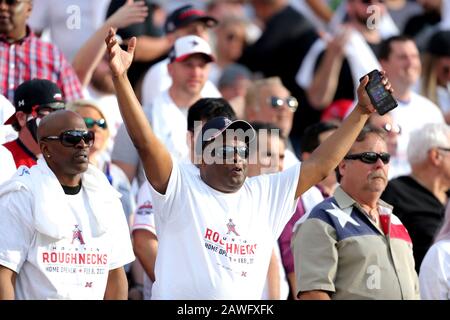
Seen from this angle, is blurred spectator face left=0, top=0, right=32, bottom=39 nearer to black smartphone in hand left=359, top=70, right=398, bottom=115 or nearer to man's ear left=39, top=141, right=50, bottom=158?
man's ear left=39, top=141, right=50, bottom=158

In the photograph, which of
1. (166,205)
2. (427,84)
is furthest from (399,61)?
(166,205)

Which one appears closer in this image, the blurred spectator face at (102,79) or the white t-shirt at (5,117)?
the white t-shirt at (5,117)

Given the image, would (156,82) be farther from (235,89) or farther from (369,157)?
(369,157)

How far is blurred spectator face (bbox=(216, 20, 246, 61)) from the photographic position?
12586mm

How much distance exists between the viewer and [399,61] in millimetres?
10711

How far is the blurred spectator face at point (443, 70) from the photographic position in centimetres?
1147

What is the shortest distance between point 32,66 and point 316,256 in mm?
2697

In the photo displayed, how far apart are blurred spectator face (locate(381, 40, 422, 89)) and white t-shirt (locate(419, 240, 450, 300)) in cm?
318

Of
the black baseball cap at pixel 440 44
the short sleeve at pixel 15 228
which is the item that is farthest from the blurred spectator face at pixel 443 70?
the short sleeve at pixel 15 228

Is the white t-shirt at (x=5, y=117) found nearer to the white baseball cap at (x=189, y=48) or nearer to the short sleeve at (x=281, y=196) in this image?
the short sleeve at (x=281, y=196)

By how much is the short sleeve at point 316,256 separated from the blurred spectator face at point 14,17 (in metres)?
2.70

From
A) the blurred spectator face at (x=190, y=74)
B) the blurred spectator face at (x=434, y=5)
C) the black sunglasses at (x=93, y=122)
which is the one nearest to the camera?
the black sunglasses at (x=93, y=122)

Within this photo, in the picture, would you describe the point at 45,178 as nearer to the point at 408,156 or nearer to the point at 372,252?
the point at 372,252
